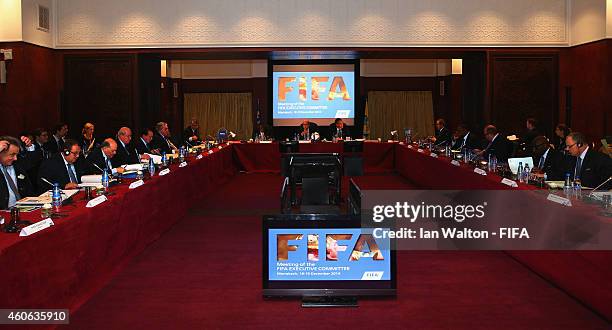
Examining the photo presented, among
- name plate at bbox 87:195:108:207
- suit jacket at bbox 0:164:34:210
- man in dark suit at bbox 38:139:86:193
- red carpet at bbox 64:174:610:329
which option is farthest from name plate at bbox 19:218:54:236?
man in dark suit at bbox 38:139:86:193

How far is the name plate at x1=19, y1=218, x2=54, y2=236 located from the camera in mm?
3754

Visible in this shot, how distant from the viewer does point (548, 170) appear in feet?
23.2

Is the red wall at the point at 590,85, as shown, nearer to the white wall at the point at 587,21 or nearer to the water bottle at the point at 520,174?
the white wall at the point at 587,21

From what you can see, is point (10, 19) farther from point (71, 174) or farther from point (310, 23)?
point (71, 174)

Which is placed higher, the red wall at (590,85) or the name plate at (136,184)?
the red wall at (590,85)

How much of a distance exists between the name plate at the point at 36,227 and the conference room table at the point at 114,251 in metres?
0.03

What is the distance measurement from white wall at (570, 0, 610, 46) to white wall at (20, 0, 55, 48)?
31.9ft

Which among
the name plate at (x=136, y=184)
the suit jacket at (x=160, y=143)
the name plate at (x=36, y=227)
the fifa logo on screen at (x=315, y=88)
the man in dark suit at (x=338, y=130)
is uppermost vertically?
the fifa logo on screen at (x=315, y=88)

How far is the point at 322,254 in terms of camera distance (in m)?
4.10

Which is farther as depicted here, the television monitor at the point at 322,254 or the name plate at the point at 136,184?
the name plate at the point at 136,184

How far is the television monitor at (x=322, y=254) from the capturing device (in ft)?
13.4

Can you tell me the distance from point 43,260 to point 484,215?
13.6ft

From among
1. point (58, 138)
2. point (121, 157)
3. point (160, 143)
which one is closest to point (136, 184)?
point (121, 157)

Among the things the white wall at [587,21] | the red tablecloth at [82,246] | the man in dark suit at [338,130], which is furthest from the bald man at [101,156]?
the white wall at [587,21]
